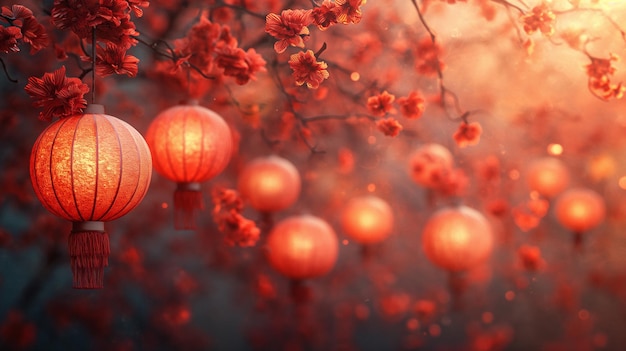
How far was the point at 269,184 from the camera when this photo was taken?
432 centimetres

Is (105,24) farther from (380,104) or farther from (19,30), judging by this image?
(380,104)

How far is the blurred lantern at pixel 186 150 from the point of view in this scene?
119 inches

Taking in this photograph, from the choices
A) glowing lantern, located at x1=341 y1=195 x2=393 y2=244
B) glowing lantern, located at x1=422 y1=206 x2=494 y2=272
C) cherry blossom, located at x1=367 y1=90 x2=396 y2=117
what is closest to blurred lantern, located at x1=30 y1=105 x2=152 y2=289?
cherry blossom, located at x1=367 y1=90 x2=396 y2=117

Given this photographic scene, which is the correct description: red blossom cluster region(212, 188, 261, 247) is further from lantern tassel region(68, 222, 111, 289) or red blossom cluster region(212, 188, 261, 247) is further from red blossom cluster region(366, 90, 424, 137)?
lantern tassel region(68, 222, 111, 289)

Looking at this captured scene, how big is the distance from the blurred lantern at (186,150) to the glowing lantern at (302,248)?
124cm

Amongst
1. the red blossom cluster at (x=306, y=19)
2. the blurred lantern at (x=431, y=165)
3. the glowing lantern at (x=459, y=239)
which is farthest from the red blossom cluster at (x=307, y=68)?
the blurred lantern at (x=431, y=165)

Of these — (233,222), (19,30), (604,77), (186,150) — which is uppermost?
(19,30)

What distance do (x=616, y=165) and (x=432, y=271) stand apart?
212cm

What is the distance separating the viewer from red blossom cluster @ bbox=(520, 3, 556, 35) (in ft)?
8.38

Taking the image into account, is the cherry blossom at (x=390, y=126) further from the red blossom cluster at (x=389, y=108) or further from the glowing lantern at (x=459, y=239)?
the glowing lantern at (x=459, y=239)

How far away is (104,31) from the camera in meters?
2.26

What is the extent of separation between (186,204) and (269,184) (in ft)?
4.33

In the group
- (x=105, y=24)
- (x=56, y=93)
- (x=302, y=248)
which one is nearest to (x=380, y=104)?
(x=105, y=24)

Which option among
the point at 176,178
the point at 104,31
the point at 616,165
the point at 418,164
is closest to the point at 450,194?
the point at 418,164
